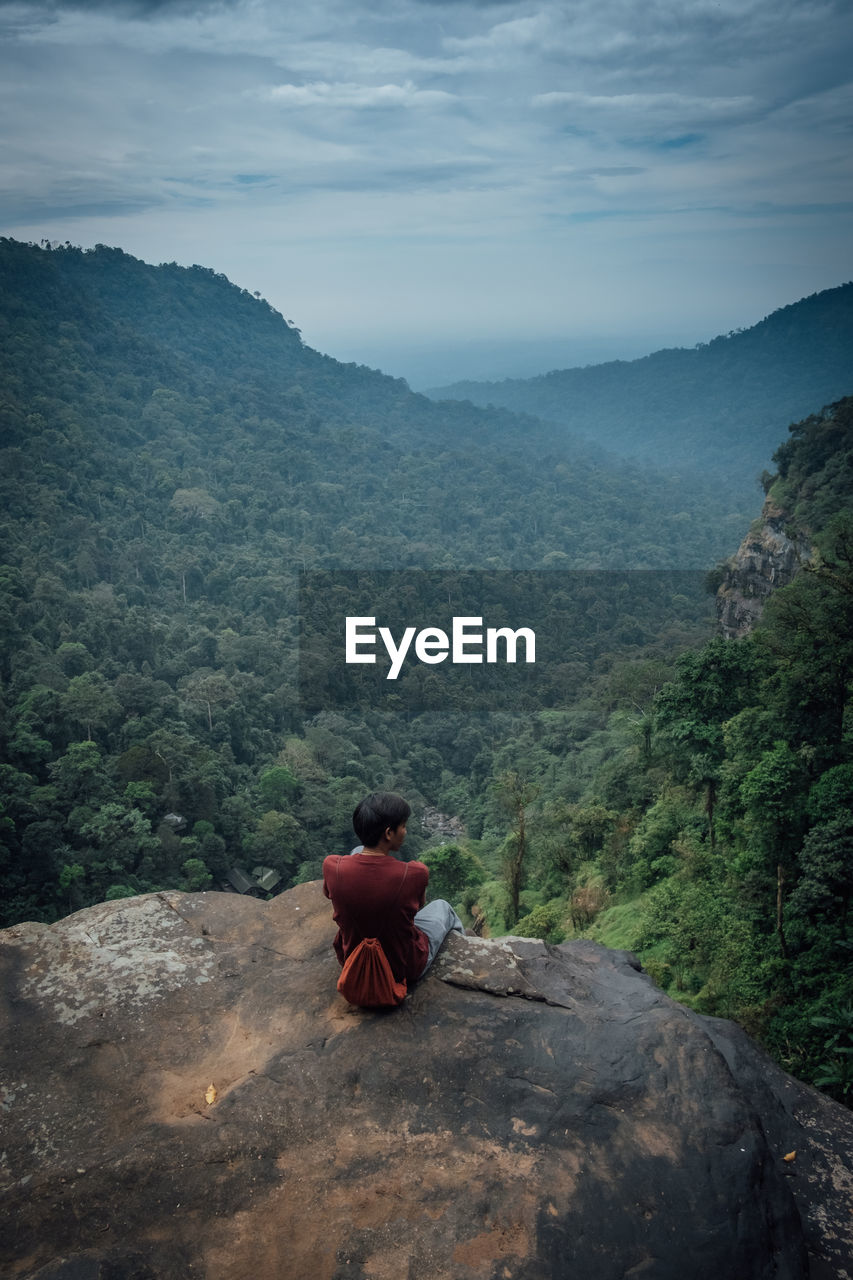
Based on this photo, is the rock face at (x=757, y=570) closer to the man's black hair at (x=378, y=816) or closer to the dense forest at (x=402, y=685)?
the dense forest at (x=402, y=685)

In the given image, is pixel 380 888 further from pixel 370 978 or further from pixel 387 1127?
pixel 387 1127

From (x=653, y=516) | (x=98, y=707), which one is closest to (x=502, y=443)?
(x=653, y=516)

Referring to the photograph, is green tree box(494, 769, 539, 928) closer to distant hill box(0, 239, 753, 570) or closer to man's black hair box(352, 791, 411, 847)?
man's black hair box(352, 791, 411, 847)

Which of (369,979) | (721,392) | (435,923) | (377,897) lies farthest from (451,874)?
(721,392)

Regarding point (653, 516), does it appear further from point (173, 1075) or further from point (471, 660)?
point (173, 1075)

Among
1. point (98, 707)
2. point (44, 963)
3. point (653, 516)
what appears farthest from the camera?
point (653, 516)

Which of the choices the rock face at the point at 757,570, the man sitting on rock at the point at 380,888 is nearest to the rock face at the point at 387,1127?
the man sitting on rock at the point at 380,888
